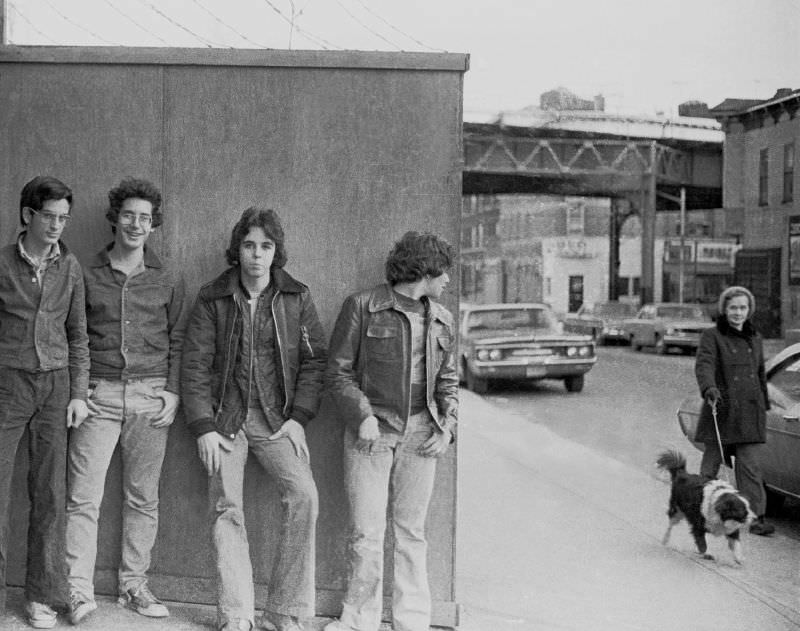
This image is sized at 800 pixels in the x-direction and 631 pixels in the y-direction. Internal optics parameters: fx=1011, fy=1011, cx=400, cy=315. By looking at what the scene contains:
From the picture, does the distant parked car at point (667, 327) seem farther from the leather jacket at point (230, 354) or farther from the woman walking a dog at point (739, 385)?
the leather jacket at point (230, 354)

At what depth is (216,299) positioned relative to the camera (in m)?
4.49

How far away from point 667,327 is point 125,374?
24746mm

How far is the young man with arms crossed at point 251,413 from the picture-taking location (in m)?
4.42

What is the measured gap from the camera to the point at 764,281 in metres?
36.1

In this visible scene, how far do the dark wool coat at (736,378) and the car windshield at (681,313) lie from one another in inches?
888

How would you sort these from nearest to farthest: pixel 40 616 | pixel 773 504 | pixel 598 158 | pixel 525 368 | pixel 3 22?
pixel 40 616
pixel 3 22
pixel 773 504
pixel 525 368
pixel 598 158

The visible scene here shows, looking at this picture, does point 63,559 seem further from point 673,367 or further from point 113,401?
point 673,367

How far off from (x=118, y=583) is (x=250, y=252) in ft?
5.75

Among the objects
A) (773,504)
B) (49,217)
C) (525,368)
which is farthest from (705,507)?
(525,368)

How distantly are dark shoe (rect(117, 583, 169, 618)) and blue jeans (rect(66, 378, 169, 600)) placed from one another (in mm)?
184

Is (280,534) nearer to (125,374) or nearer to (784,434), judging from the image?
(125,374)

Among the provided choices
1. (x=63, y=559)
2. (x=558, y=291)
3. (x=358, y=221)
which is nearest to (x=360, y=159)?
(x=358, y=221)

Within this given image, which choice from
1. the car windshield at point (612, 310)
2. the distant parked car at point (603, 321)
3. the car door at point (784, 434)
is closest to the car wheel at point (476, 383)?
the car door at point (784, 434)

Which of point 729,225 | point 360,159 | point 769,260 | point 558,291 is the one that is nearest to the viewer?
point 360,159
